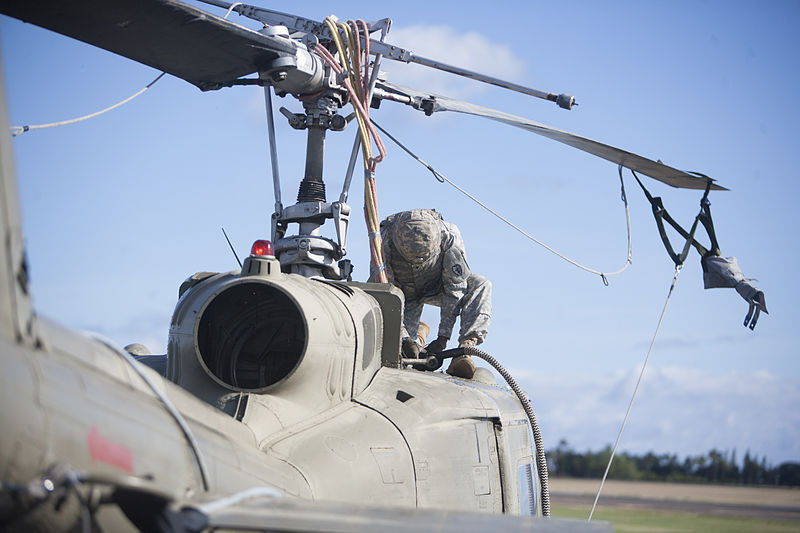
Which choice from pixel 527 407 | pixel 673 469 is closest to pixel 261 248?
pixel 527 407

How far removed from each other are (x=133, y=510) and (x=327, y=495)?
5.01 ft

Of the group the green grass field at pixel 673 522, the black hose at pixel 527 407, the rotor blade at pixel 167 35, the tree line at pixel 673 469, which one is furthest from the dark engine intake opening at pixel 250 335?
the tree line at pixel 673 469

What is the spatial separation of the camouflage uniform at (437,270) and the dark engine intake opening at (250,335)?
86.8 inches

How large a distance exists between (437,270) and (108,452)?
16.7 ft

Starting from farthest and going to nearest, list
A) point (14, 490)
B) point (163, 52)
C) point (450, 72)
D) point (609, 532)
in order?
1. point (450, 72)
2. point (163, 52)
3. point (609, 532)
4. point (14, 490)

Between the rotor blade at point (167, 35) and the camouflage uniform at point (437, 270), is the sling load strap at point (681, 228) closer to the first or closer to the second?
the camouflage uniform at point (437, 270)

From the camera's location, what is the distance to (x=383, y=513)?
2.75 m

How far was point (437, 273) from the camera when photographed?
24.9 feet

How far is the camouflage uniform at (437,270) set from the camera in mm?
7176

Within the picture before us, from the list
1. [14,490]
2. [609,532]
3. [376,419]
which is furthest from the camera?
[376,419]

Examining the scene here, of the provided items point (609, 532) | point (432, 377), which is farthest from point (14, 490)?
point (432, 377)

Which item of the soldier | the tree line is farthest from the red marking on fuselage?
the tree line

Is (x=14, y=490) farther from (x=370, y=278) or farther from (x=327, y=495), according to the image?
(x=370, y=278)

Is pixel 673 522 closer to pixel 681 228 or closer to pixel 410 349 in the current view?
pixel 681 228
